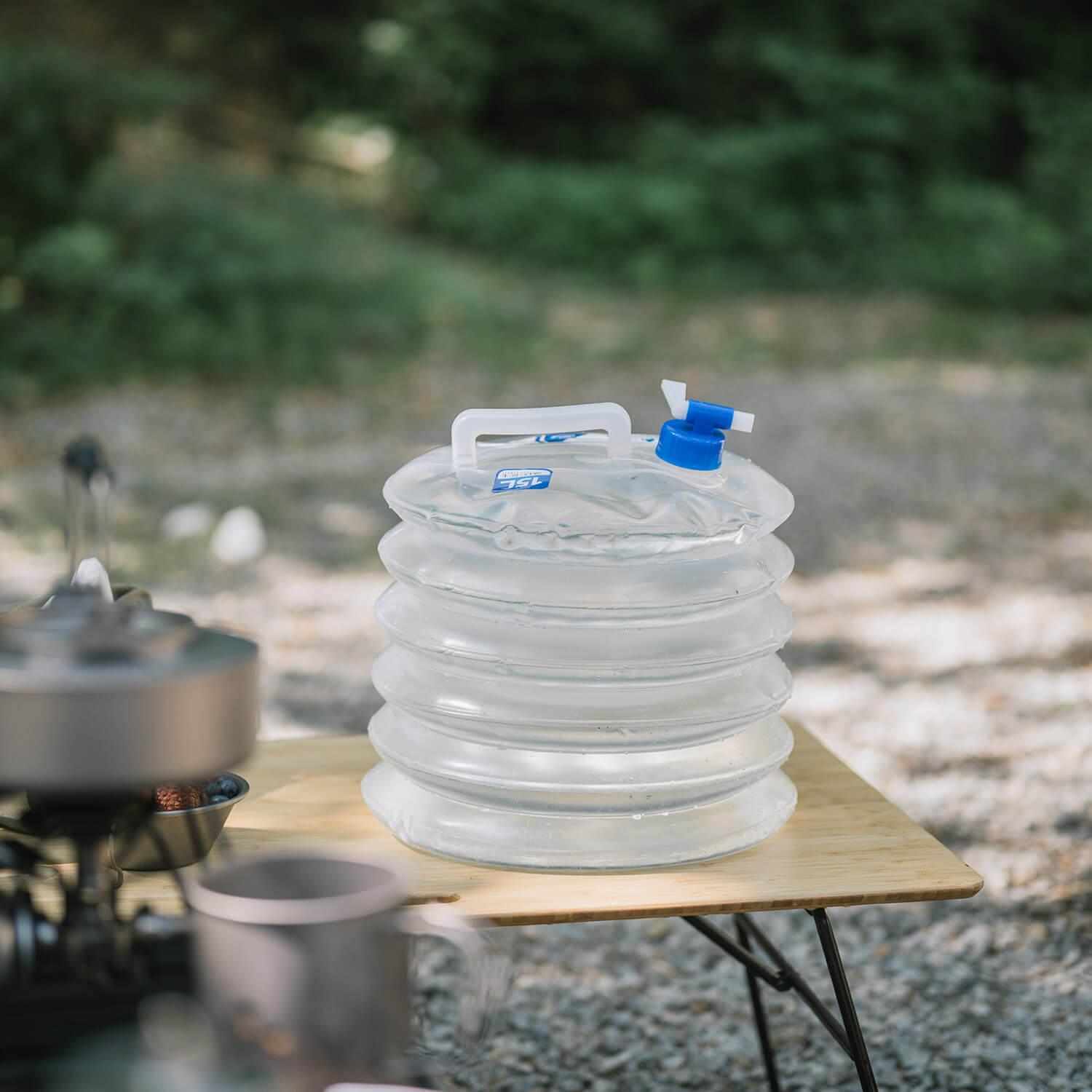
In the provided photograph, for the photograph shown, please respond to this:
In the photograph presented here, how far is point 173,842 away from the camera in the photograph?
1514 mm

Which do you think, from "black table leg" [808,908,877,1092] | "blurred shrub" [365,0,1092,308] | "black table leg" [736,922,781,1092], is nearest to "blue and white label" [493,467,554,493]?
"black table leg" [808,908,877,1092]

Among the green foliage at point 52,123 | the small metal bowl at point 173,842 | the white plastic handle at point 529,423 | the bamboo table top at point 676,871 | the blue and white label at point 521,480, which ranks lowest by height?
the bamboo table top at point 676,871

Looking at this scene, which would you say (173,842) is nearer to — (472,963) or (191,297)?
(472,963)

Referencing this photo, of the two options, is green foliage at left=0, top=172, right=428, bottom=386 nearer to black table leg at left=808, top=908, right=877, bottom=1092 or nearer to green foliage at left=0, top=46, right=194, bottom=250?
green foliage at left=0, top=46, right=194, bottom=250

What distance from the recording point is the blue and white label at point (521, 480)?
61.0 inches

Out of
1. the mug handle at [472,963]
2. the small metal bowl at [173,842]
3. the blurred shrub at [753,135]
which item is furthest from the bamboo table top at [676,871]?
the blurred shrub at [753,135]

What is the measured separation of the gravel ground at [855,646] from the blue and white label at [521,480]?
1.89 ft

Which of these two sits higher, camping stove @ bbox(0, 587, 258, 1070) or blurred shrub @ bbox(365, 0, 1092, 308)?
blurred shrub @ bbox(365, 0, 1092, 308)

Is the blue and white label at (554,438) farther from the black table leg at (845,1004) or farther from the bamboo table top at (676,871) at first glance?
the black table leg at (845,1004)

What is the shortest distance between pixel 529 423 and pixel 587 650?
0.83 ft

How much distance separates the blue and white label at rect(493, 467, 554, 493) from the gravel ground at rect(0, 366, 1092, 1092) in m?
0.58

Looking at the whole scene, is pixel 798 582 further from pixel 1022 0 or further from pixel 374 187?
pixel 1022 0

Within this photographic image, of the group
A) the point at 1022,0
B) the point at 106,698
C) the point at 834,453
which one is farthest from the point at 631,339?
the point at 106,698

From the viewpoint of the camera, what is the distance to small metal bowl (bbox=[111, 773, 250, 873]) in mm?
1490
